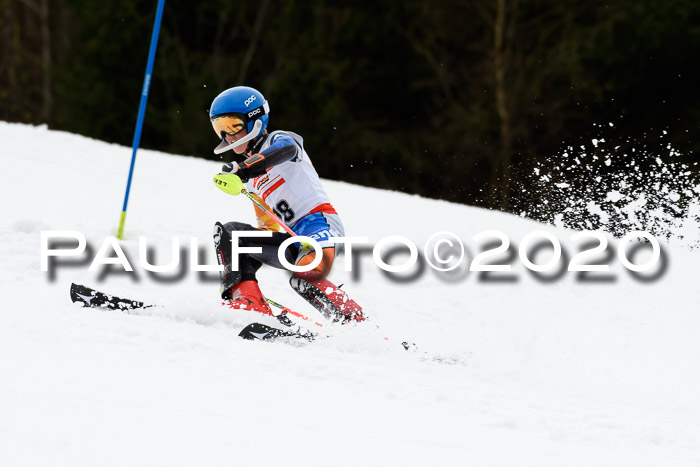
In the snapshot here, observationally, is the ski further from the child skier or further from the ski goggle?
the ski goggle

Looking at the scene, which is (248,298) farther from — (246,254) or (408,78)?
(408,78)

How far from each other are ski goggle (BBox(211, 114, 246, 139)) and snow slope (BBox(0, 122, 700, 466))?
945 millimetres

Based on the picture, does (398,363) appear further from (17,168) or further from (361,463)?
(17,168)

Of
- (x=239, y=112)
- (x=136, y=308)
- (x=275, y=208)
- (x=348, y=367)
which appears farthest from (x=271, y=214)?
(x=348, y=367)

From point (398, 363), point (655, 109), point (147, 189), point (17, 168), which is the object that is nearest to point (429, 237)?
point (147, 189)

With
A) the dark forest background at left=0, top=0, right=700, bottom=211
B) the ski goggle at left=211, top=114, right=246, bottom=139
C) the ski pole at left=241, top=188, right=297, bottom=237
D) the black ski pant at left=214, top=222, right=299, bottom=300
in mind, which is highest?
the dark forest background at left=0, top=0, right=700, bottom=211

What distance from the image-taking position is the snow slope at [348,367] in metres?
2.48

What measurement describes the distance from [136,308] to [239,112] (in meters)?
1.19

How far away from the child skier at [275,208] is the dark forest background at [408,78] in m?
12.7

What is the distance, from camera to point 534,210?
27.5ft

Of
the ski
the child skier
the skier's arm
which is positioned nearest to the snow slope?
the ski

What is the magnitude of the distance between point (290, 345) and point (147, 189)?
5.20 metres

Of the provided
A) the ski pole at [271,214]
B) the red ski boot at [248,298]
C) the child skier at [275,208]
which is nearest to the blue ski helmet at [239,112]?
the child skier at [275,208]

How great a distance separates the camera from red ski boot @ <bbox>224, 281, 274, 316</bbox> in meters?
4.40
